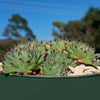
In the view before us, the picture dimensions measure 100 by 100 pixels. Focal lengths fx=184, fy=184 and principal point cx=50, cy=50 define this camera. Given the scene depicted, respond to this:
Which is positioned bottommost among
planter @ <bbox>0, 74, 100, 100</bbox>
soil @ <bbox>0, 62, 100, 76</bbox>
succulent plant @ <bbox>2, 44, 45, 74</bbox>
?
planter @ <bbox>0, 74, 100, 100</bbox>

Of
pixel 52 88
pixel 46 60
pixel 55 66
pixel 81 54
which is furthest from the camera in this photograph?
pixel 81 54

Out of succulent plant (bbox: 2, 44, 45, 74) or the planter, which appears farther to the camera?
succulent plant (bbox: 2, 44, 45, 74)

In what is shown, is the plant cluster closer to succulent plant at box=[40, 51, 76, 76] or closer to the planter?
succulent plant at box=[40, 51, 76, 76]

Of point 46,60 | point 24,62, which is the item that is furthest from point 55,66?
point 24,62

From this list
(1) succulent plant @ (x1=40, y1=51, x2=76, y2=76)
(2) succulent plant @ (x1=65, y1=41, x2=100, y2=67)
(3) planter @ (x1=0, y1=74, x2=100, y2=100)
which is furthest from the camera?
(2) succulent plant @ (x1=65, y1=41, x2=100, y2=67)

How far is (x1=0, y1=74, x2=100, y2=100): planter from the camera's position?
151 centimetres

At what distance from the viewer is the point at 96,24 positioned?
1017 inches

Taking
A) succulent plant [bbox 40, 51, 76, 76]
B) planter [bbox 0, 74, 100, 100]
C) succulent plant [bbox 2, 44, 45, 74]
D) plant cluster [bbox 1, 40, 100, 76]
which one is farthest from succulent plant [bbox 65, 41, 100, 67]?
planter [bbox 0, 74, 100, 100]

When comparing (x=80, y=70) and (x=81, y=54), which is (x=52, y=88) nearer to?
(x=80, y=70)

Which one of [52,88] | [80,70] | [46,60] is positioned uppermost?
[46,60]

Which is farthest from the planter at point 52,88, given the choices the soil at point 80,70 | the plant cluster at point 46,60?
the soil at point 80,70

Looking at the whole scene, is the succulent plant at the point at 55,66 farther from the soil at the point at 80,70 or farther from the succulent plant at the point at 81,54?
the succulent plant at the point at 81,54

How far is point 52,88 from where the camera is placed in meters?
1.51

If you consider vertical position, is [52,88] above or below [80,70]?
below
